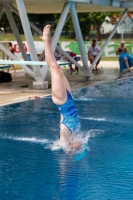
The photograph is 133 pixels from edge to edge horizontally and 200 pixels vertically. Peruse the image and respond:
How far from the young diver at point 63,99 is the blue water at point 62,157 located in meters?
0.36

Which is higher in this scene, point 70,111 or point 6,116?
point 70,111

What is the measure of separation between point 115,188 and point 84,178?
0.57m

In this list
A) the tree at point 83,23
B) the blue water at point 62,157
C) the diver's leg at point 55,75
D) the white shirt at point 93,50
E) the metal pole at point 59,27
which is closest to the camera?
the blue water at point 62,157

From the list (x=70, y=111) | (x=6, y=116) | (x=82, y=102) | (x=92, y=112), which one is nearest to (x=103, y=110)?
(x=92, y=112)

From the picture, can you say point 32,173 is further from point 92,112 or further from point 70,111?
point 92,112

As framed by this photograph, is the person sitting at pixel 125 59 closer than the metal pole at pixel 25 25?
No

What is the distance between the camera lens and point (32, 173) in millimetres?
6848

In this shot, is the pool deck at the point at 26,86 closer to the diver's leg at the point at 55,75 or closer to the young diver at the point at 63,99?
the young diver at the point at 63,99

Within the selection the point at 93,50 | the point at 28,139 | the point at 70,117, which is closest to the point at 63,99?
the point at 70,117

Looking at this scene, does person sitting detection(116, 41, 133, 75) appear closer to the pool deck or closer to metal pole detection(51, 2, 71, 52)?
the pool deck

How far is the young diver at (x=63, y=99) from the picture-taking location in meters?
6.86

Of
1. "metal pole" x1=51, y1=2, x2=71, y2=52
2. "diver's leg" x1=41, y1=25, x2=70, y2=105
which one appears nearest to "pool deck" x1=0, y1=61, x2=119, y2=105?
"metal pole" x1=51, y1=2, x2=71, y2=52

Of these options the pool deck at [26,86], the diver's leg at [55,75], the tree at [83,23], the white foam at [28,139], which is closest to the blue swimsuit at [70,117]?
the diver's leg at [55,75]

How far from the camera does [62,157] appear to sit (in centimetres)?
761
